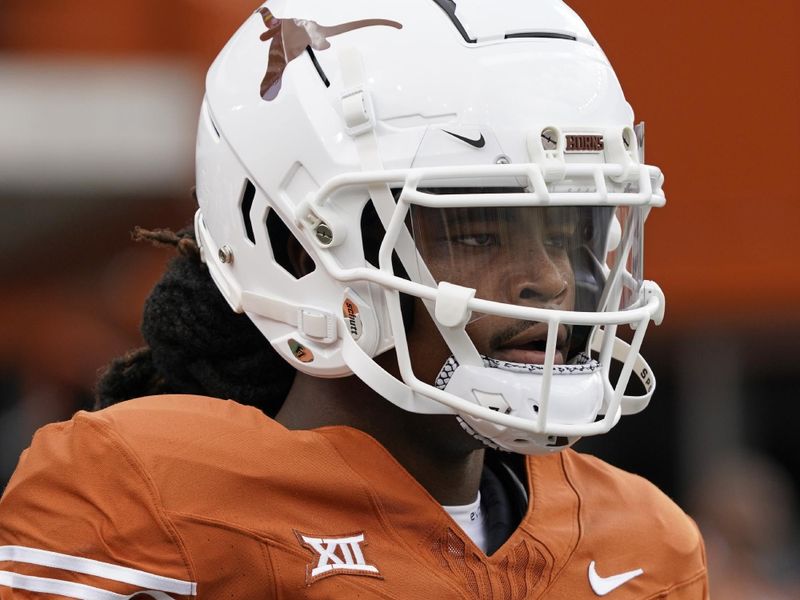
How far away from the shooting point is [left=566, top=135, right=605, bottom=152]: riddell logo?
5.13ft

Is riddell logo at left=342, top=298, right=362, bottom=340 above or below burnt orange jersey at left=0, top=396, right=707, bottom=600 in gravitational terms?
above

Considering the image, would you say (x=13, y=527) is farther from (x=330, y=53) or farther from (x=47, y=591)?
(x=330, y=53)

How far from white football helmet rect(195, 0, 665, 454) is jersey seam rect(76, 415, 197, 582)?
261 mm

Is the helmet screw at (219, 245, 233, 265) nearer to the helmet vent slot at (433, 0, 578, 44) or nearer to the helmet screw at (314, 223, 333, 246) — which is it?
the helmet screw at (314, 223, 333, 246)

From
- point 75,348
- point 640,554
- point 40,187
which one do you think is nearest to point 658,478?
point 75,348

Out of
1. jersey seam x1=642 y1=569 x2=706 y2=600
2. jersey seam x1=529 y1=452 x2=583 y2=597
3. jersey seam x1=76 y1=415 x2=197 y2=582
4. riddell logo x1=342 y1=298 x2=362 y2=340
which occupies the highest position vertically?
riddell logo x1=342 y1=298 x2=362 y2=340

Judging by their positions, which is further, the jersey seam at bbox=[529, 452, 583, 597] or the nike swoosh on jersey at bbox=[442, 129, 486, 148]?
the jersey seam at bbox=[529, 452, 583, 597]

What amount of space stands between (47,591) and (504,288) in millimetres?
625

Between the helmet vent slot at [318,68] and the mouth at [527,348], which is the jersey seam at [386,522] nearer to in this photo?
the mouth at [527,348]

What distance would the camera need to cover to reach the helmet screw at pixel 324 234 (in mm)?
1575

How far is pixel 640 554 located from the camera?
1782mm

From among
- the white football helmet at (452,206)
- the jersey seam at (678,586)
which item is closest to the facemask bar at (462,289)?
the white football helmet at (452,206)

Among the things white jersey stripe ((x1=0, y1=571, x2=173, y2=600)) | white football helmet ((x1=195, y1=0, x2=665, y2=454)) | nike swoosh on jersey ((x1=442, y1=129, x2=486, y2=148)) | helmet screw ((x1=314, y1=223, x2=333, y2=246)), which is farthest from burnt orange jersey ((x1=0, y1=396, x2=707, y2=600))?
nike swoosh on jersey ((x1=442, y1=129, x2=486, y2=148))

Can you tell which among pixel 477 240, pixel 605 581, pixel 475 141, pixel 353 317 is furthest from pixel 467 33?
pixel 605 581
